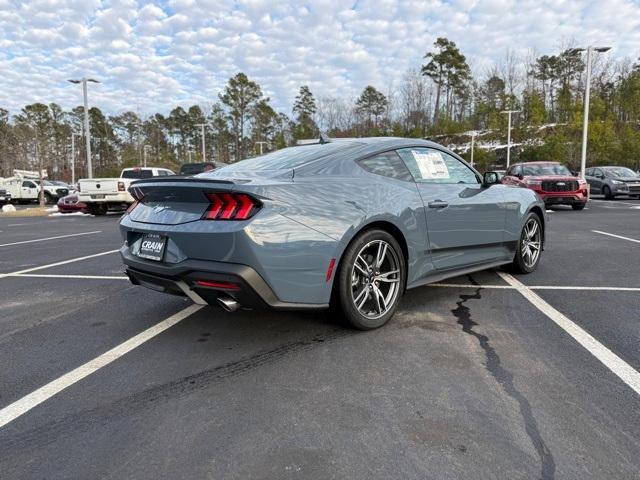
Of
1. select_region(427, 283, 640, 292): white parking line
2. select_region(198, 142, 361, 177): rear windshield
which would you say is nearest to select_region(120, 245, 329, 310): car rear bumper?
select_region(198, 142, 361, 177): rear windshield

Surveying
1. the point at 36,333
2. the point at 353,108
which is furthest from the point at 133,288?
the point at 353,108

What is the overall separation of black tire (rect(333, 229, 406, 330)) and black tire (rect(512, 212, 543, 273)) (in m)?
2.14

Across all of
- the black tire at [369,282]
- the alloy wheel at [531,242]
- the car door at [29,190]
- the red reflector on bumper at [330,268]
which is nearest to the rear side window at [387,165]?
the black tire at [369,282]

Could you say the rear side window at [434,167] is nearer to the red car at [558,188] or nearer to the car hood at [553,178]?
the red car at [558,188]

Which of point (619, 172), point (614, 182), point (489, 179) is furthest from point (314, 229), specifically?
point (619, 172)

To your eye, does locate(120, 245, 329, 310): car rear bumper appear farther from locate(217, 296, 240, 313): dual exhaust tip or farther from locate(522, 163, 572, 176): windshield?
locate(522, 163, 572, 176): windshield

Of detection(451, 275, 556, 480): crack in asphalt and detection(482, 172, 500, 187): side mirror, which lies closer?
detection(451, 275, 556, 480): crack in asphalt

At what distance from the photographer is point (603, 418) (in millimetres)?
2238

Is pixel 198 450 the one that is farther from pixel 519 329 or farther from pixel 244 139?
pixel 244 139

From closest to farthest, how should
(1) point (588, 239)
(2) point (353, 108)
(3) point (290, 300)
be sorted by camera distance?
(3) point (290, 300)
(1) point (588, 239)
(2) point (353, 108)

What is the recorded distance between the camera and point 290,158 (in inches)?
148

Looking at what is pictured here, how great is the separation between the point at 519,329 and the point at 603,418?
4.22 ft

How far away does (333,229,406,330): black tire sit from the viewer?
3240mm

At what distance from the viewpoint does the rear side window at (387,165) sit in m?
3.65
